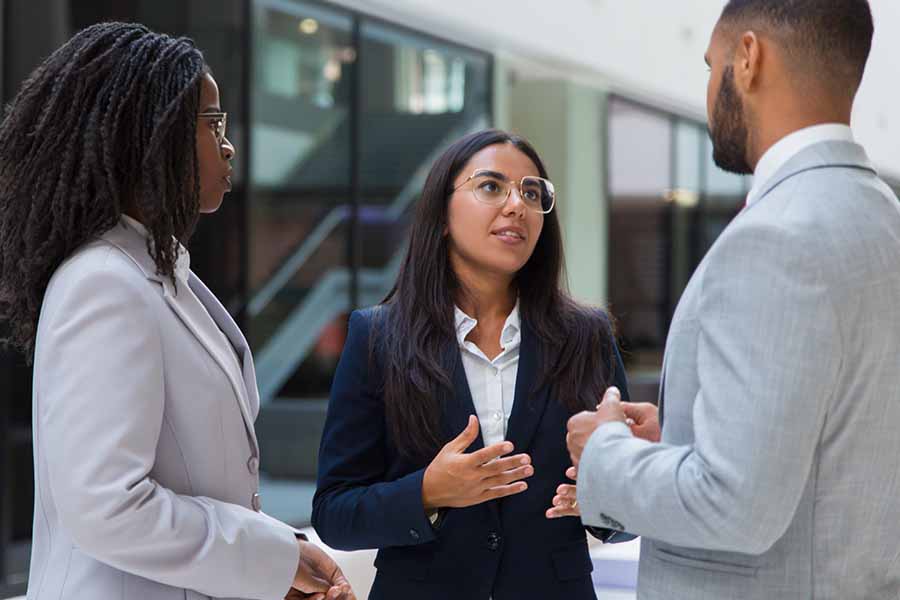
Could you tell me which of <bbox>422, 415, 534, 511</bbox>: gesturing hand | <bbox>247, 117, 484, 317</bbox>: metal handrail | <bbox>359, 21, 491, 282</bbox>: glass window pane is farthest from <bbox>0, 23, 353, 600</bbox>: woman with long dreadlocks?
<bbox>247, 117, 484, 317</bbox>: metal handrail

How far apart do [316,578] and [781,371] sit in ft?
2.98

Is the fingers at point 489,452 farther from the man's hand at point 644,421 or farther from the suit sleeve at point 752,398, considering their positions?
the suit sleeve at point 752,398

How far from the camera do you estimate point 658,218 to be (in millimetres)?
14875

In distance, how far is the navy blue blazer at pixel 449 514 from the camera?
2410 mm

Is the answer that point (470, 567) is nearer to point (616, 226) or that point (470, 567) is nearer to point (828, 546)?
point (828, 546)

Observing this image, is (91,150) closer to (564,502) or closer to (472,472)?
(472,472)

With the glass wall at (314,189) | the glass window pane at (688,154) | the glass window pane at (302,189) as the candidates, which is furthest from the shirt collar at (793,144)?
the glass window pane at (688,154)

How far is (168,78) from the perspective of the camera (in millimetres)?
1848

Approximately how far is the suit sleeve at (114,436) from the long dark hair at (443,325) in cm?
73

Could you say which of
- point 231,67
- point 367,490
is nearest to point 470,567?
point 367,490

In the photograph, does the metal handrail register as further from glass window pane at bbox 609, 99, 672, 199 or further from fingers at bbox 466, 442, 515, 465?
fingers at bbox 466, 442, 515, 465

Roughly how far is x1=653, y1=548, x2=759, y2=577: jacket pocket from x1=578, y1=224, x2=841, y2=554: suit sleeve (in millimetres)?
68

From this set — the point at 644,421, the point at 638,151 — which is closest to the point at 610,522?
the point at 644,421

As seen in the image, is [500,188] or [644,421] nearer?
[644,421]
